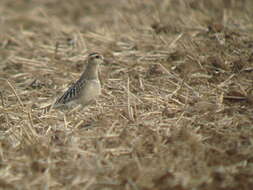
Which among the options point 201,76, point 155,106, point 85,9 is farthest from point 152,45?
point 85,9

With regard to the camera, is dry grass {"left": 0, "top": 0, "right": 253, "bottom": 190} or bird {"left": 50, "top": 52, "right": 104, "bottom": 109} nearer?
dry grass {"left": 0, "top": 0, "right": 253, "bottom": 190}

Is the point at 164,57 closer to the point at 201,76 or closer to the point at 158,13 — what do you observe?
the point at 201,76

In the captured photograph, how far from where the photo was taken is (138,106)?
333 inches

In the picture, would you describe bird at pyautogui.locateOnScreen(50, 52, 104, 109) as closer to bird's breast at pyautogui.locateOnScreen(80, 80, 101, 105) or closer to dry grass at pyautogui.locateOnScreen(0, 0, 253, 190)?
bird's breast at pyautogui.locateOnScreen(80, 80, 101, 105)

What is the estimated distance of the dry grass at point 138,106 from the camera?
249 inches

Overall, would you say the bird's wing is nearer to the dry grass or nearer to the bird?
the bird

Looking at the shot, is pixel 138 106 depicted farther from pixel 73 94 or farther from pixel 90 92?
pixel 73 94

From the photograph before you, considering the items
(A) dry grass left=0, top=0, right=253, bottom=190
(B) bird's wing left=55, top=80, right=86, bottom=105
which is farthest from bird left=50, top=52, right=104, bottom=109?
(A) dry grass left=0, top=0, right=253, bottom=190

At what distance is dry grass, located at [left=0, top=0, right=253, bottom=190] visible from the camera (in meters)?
6.34

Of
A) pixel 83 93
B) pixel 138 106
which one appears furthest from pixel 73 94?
pixel 138 106

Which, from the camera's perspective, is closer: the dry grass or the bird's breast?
the dry grass

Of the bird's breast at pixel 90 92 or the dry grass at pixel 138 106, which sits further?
the bird's breast at pixel 90 92

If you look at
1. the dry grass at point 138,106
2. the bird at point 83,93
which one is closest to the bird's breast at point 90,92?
the bird at point 83,93

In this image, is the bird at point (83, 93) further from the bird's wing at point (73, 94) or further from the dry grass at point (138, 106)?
the dry grass at point (138, 106)
